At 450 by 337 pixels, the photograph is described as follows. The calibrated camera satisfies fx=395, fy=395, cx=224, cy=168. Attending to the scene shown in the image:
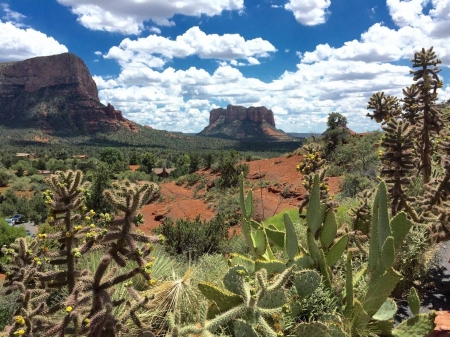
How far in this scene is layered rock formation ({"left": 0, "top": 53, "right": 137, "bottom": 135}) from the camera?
408 ft

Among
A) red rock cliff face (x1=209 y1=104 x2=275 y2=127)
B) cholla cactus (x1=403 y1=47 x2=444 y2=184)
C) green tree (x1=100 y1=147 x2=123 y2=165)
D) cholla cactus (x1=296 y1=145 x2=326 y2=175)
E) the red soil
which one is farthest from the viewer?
red rock cliff face (x1=209 y1=104 x2=275 y2=127)

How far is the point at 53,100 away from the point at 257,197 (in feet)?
423

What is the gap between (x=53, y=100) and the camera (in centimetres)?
13275

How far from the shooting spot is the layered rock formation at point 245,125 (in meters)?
167

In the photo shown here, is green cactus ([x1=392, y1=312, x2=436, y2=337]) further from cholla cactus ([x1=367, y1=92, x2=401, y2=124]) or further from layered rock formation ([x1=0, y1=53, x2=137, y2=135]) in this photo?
layered rock formation ([x1=0, y1=53, x2=137, y2=135])

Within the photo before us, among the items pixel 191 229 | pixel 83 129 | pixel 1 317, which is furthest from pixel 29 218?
pixel 83 129

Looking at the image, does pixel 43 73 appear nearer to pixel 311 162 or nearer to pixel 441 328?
pixel 311 162

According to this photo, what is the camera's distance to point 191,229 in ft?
41.3

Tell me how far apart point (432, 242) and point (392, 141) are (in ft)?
4.73

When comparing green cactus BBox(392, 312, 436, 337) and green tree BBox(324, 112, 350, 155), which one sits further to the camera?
green tree BBox(324, 112, 350, 155)

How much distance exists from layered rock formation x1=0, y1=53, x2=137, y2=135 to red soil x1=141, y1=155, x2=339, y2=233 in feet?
324

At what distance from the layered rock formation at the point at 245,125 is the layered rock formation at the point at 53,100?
142 ft

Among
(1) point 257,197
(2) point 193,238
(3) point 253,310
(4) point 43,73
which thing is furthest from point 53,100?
(3) point 253,310

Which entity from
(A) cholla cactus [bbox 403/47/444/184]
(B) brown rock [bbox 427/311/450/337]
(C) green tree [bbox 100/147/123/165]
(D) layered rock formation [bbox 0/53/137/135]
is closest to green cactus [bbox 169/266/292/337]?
(B) brown rock [bbox 427/311/450/337]
